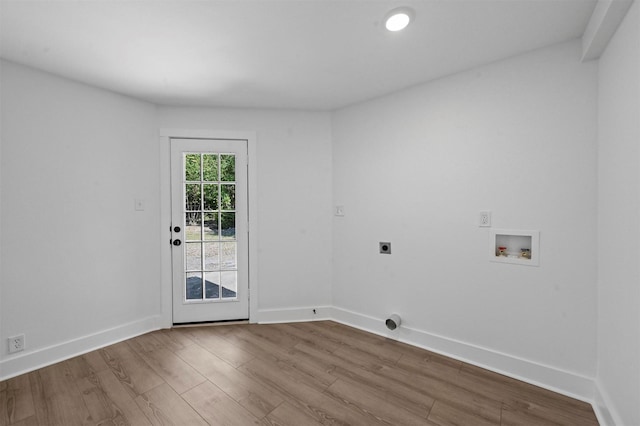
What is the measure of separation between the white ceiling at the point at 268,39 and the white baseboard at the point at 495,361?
2217 mm

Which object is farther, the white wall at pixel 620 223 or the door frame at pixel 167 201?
the door frame at pixel 167 201

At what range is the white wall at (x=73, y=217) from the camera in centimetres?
214

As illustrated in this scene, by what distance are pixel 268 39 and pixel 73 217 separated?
220cm

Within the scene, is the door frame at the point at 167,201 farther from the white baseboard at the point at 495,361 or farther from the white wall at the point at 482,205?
the white baseboard at the point at 495,361

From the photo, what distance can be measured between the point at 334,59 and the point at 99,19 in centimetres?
145

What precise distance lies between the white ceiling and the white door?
0.73 metres

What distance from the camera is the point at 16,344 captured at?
7.07 ft

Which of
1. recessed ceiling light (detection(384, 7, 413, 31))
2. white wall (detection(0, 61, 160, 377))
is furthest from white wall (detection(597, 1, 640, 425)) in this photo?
white wall (detection(0, 61, 160, 377))

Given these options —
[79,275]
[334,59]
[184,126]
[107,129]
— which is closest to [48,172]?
[107,129]

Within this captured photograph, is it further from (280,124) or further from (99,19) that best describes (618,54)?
(99,19)

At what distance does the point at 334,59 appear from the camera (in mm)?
2104

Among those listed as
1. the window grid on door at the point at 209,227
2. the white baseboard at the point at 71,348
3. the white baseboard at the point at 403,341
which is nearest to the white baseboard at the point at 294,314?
the white baseboard at the point at 403,341

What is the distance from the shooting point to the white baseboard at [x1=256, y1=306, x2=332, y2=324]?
3139mm

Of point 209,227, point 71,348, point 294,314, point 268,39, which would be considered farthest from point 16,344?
point 268,39
